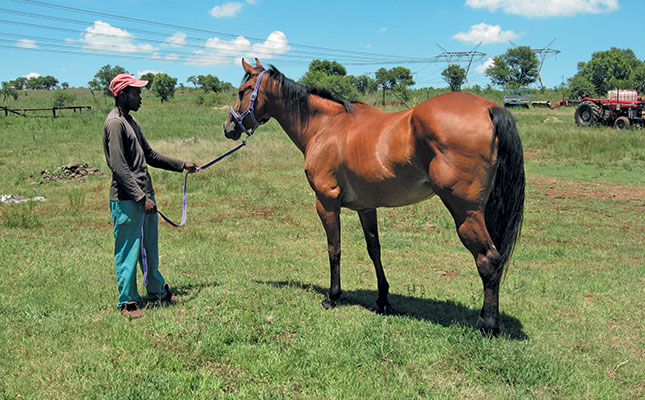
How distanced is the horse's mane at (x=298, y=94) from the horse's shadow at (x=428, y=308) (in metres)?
2.12

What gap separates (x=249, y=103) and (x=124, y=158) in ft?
5.12

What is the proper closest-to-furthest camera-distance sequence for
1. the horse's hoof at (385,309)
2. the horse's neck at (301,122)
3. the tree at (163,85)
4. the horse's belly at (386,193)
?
the horse's belly at (386,193) → the horse's hoof at (385,309) → the horse's neck at (301,122) → the tree at (163,85)

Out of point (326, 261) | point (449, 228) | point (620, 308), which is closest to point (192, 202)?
point (326, 261)

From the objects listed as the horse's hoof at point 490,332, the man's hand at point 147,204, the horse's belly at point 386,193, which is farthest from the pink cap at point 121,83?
the horse's hoof at point 490,332

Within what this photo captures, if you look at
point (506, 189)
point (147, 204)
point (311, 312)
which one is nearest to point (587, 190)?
point (506, 189)

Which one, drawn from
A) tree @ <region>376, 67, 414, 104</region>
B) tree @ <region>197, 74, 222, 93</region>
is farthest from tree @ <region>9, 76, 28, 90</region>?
tree @ <region>376, 67, 414, 104</region>

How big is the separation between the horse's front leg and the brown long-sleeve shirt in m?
1.84

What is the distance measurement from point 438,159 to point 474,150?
30cm

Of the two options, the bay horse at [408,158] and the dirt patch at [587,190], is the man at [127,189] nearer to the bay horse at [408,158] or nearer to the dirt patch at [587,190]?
the bay horse at [408,158]

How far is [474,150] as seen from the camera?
140 inches

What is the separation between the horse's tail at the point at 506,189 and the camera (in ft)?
11.7

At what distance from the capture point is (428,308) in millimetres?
4801

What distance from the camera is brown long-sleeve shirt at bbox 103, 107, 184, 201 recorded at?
165 inches

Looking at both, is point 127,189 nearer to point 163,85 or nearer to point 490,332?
point 490,332
